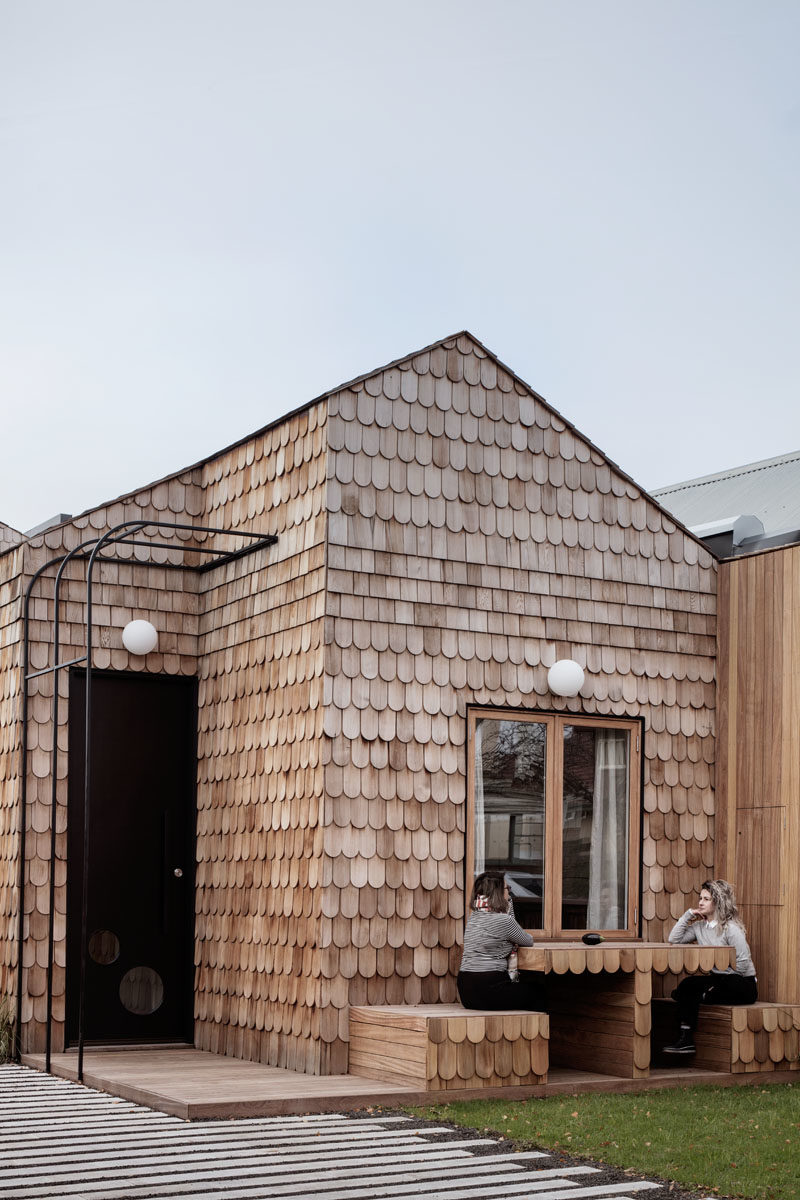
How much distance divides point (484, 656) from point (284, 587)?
1.29 metres

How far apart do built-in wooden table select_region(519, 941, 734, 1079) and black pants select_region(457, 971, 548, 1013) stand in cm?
13

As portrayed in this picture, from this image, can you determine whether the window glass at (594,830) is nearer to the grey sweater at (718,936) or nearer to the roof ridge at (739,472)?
the grey sweater at (718,936)

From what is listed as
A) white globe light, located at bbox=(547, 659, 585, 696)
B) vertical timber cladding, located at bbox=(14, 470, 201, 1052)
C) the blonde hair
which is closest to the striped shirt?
the blonde hair

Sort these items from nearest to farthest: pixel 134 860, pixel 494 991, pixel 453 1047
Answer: pixel 453 1047 < pixel 494 991 < pixel 134 860

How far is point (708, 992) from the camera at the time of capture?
8.05 metres

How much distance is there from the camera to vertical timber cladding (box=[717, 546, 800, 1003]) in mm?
8367

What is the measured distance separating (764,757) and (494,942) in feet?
7.64

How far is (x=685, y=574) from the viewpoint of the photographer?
9.20m

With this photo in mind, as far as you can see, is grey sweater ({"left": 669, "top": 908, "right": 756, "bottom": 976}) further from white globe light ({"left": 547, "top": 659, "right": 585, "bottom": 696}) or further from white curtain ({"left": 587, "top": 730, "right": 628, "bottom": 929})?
white globe light ({"left": 547, "top": 659, "right": 585, "bottom": 696})

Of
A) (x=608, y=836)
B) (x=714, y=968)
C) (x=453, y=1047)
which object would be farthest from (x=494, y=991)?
A: (x=608, y=836)

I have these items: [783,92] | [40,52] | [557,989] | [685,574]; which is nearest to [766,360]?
[783,92]

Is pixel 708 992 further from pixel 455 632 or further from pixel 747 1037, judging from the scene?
pixel 455 632

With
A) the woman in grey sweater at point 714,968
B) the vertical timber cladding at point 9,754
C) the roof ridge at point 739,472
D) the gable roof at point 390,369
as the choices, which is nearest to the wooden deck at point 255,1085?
the woman in grey sweater at point 714,968

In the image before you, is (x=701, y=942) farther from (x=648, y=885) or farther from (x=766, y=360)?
(x=766, y=360)
